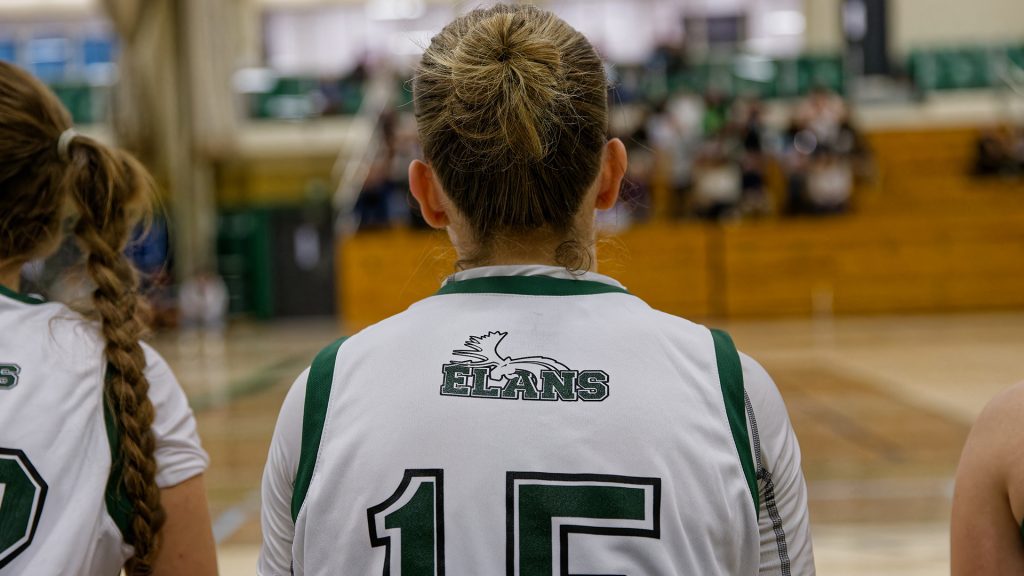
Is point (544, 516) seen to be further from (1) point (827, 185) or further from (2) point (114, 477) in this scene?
(1) point (827, 185)

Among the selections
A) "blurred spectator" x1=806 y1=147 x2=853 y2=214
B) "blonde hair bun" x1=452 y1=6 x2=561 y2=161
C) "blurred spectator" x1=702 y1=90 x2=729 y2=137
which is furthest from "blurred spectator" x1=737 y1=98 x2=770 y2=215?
"blonde hair bun" x1=452 y1=6 x2=561 y2=161

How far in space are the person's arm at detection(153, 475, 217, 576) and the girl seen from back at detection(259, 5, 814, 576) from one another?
266 millimetres

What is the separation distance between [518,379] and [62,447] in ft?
1.95

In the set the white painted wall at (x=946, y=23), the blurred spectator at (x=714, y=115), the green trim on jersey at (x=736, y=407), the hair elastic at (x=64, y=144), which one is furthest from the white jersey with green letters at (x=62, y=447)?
the white painted wall at (x=946, y=23)

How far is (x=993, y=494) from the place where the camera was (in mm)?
1139

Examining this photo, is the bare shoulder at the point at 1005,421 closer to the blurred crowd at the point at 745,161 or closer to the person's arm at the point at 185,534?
the person's arm at the point at 185,534

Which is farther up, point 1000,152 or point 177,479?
point 177,479

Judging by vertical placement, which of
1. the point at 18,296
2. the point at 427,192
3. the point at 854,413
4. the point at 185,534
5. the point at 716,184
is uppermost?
the point at 427,192

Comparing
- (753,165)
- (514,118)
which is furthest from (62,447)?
(753,165)

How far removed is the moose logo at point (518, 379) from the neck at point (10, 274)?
28.0 inches

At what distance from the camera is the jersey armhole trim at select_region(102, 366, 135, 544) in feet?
4.32

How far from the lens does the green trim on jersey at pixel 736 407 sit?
1076 millimetres

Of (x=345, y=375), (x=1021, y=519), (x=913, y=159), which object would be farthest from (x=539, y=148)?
(x=913, y=159)

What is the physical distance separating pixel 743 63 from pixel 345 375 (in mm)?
17205
